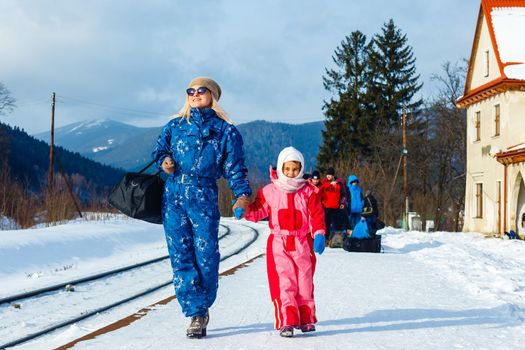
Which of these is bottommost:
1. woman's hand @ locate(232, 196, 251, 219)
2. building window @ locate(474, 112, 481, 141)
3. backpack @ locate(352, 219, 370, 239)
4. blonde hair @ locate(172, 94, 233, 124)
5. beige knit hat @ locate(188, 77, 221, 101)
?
backpack @ locate(352, 219, 370, 239)

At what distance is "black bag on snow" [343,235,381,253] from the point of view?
1397 cm

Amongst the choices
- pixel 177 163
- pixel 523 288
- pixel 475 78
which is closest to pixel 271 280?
pixel 177 163

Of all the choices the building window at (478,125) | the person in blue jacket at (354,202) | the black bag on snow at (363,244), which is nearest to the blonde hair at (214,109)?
the person in blue jacket at (354,202)

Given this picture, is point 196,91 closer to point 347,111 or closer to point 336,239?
point 336,239

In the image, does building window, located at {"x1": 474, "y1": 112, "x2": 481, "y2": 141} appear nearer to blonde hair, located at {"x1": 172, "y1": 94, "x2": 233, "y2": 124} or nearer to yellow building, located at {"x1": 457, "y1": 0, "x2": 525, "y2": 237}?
yellow building, located at {"x1": 457, "y1": 0, "x2": 525, "y2": 237}

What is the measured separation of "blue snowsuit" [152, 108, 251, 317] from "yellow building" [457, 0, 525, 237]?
2029 cm

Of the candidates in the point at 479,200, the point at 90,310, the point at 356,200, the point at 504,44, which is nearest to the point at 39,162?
the point at 479,200

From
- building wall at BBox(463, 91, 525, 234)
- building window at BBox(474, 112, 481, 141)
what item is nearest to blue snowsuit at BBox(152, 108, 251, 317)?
building wall at BBox(463, 91, 525, 234)

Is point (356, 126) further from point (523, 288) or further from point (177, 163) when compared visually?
point (177, 163)

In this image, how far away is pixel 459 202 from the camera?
45531 mm

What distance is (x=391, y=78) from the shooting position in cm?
5459

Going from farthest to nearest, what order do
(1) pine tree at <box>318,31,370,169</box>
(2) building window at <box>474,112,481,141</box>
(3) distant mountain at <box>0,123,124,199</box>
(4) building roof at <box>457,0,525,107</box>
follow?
(3) distant mountain at <box>0,123,124,199</box>
(1) pine tree at <box>318,31,370,169</box>
(2) building window at <box>474,112,481,141</box>
(4) building roof at <box>457,0,525,107</box>

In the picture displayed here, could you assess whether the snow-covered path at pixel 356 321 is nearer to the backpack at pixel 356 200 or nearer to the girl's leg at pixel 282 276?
the girl's leg at pixel 282 276

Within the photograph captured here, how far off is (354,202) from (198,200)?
9753mm
